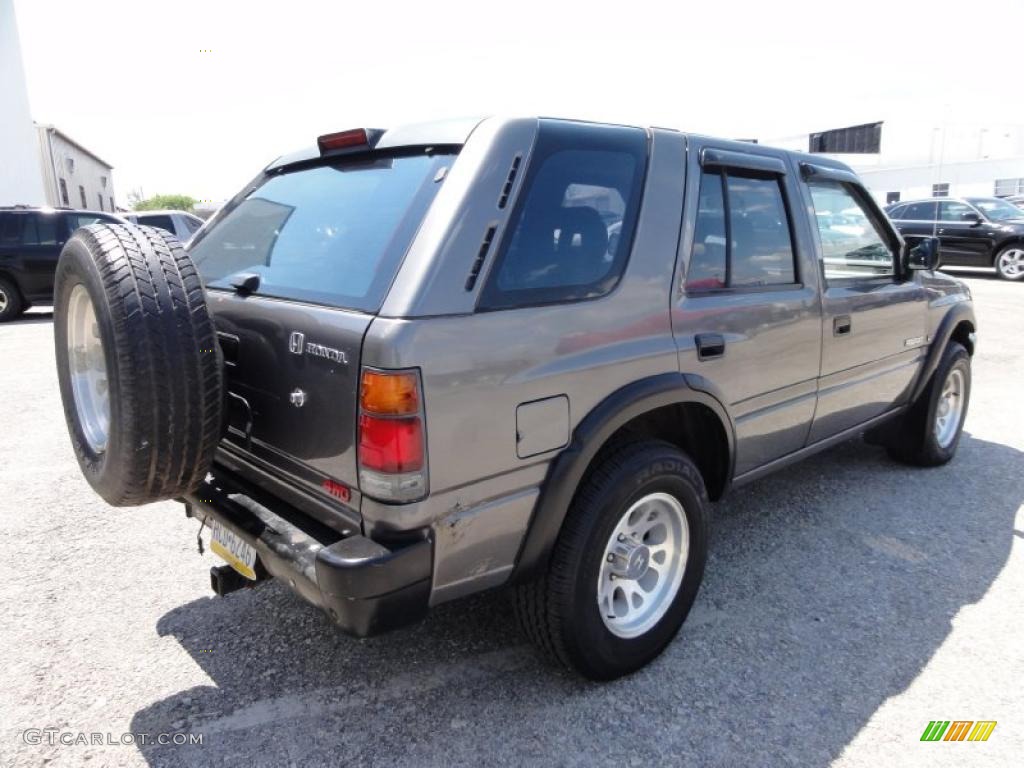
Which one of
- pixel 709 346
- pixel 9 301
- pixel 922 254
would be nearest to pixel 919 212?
pixel 922 254

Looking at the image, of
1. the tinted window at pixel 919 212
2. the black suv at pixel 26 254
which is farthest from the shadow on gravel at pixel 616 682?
the tinted window at pixel 919 212

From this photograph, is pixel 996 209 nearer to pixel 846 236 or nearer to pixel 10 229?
pixel 846 236

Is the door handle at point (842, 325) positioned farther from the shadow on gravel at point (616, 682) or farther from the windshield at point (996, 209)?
the windshield at point (996, 209)

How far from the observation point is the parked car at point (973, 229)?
526 inches

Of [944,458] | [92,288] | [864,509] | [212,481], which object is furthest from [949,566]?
[92,288]

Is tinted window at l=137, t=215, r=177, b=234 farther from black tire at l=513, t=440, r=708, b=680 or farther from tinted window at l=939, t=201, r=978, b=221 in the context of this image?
tinted window at l=939, t=201, r=978, b=221

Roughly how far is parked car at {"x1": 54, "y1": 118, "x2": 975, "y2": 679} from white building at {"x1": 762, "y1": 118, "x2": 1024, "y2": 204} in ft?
85.8

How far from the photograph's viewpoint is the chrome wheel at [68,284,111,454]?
2469 millimetres

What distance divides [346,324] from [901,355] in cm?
335

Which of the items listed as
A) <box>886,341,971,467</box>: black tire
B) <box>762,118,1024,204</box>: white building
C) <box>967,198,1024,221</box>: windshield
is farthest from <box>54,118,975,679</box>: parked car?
<box>762,118,1024,204</box>: white building

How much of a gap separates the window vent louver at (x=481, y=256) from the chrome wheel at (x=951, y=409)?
3.81m

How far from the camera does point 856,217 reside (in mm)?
3758

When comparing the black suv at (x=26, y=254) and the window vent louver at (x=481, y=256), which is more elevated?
the window vent louver at (x=481, y=256)

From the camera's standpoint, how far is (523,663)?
266 centimetres
